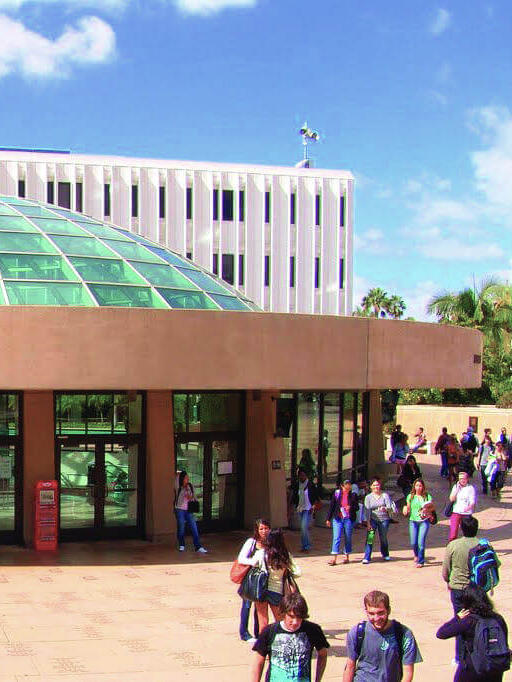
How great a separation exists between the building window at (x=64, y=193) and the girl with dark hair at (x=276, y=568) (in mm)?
42224

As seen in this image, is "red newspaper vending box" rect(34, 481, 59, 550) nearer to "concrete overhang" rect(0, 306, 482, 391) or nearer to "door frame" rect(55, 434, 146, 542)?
"door frame" rect(55, 434, 146, 542)

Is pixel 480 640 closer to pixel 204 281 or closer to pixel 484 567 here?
pixel 484 567

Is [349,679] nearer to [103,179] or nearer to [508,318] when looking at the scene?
[508,318]

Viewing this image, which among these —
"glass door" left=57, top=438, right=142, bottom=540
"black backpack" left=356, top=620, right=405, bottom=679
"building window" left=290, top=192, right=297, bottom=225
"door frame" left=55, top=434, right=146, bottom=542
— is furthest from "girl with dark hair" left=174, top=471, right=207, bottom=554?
"building window" left=290, top=192, right=297, bottom=225

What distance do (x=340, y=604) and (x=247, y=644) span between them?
2.24 meters

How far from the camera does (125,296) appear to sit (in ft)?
48.7

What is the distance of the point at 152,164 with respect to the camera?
48.3 m

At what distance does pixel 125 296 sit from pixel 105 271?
2.73 ft

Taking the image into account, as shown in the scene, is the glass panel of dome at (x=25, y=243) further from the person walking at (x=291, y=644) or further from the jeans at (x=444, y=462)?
the jeans at (x=444, y=462)

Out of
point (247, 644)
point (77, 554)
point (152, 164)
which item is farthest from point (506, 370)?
point (247, 644)

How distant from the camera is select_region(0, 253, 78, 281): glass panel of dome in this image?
47.9ft

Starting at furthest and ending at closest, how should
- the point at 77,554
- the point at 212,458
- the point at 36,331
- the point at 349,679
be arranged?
the point at 212,458
the point at 77,554
the point at 36,331
the point at 349,679

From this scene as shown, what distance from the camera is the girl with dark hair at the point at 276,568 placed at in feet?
26.4

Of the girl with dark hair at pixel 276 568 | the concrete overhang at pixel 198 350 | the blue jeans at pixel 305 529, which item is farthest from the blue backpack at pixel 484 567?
the blue jeans at pixel 305 529
